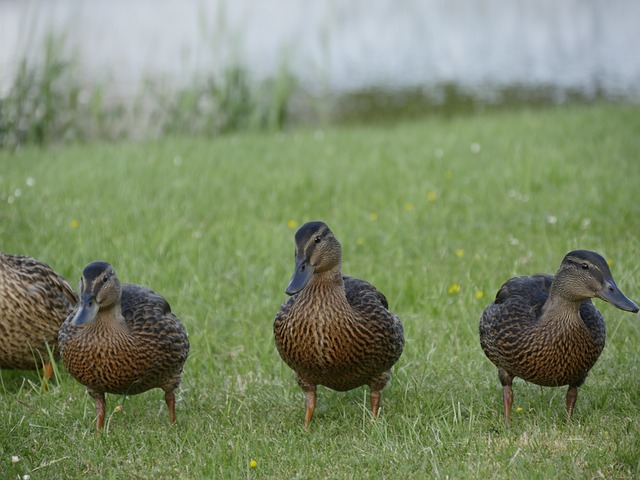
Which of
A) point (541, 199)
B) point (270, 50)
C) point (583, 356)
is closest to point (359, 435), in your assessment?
point (583, 356)

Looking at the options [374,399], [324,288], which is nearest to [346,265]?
[374,399]

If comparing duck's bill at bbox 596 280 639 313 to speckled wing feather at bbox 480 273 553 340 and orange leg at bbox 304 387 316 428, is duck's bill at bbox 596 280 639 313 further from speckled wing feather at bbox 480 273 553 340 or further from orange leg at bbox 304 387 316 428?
orange leg at bbox 304 387 316 428

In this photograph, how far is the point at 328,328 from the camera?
376cm

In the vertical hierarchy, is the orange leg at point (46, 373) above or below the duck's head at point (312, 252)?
below

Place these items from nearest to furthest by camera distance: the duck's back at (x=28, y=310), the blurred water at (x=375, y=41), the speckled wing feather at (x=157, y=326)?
the speckled wing feather at (x=157, y=326), the duck's back at (x=28, y=310), the blurred water at (x=375, y=41)

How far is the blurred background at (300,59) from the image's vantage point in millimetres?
10578

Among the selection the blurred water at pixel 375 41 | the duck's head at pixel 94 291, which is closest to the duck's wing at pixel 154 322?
the duck's head at pixel 94 291

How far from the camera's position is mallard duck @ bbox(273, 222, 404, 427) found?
12.3 feet

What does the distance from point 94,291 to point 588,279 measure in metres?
2.06

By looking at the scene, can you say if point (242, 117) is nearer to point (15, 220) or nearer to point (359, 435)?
point (15, 220)

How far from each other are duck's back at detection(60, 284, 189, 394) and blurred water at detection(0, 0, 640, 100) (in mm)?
7178

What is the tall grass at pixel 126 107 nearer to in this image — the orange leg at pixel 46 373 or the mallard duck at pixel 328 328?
the orange leg at pixel 46 373

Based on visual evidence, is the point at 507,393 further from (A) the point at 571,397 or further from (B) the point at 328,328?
(B) the point at 328,328

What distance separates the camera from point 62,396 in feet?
14.5
